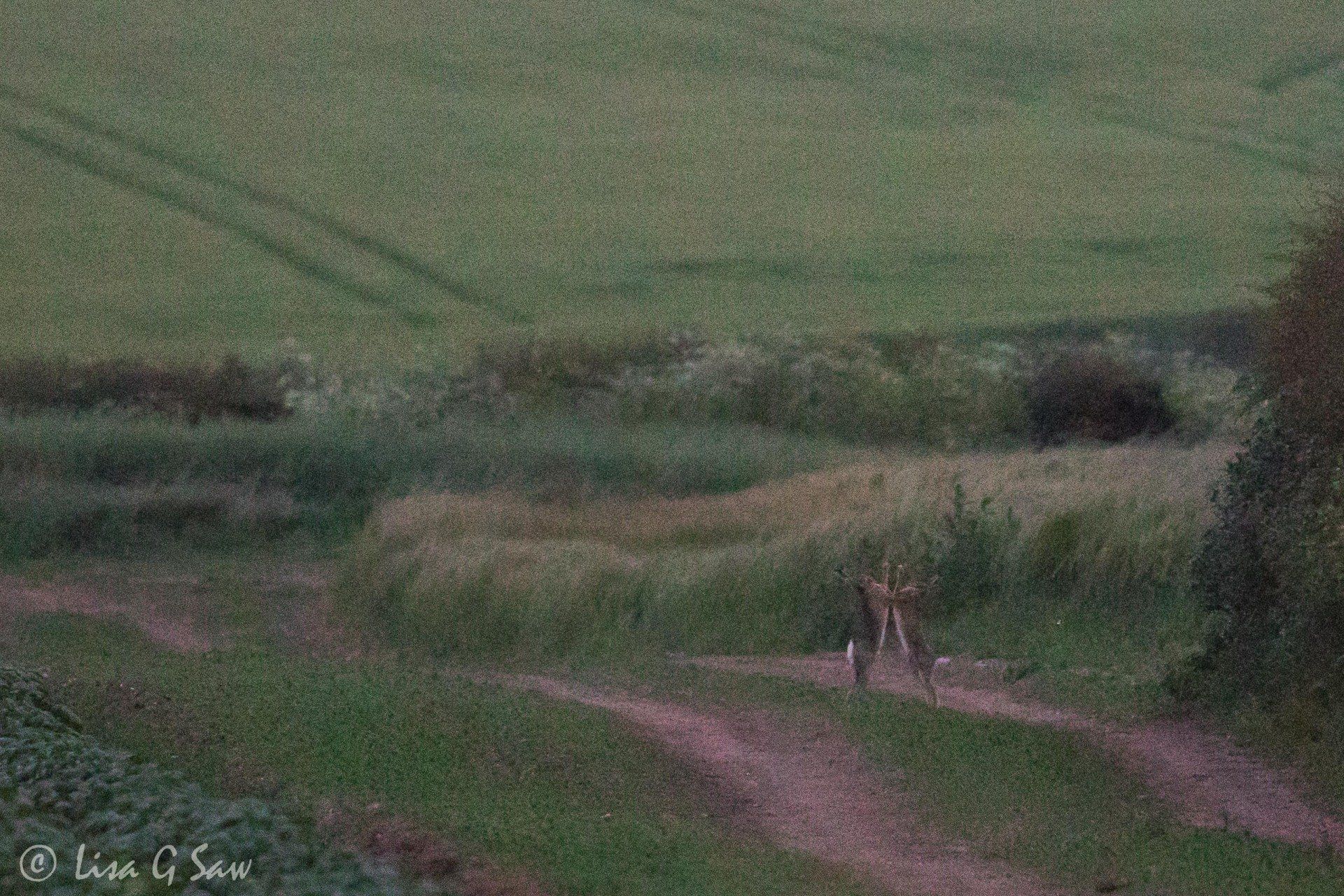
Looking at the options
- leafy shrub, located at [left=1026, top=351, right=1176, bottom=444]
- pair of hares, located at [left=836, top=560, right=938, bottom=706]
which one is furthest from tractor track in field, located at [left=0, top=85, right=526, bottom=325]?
pair of hares, located at [left=836, top=560, right=938, bottom=706]

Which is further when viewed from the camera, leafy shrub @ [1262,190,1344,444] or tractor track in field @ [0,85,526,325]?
tractor track in field @ [0,85,526,325]

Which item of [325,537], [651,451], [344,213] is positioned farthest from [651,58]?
[325,537]

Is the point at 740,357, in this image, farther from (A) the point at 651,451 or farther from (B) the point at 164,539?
(B) the point at 164,539

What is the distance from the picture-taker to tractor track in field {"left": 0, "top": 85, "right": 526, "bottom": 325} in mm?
26891

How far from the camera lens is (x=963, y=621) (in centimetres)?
1506

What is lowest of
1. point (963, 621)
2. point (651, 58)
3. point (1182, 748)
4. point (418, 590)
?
point (418, 590)

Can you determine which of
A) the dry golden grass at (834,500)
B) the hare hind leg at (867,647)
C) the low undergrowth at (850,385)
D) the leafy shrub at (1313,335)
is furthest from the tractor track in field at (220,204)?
the leafy shrub at (1313,335)

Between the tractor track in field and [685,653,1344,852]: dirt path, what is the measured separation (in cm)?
1541

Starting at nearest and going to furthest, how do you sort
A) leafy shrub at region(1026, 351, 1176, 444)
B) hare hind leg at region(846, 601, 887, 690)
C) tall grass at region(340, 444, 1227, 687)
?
1. hare hind leg at region(846, 601, 887, 690)
2. tall grass at region(340, 444, 1227, 687)
3. leafy shrub at region(1026, 351, 1176, 444)

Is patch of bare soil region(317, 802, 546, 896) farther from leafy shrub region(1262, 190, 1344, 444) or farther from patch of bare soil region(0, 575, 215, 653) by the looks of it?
patch of bare soil region(0, 575, 215, 653)

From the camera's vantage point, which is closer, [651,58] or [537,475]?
[537,475]

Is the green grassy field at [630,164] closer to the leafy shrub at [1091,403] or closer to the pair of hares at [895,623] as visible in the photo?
the leafy shrub at [1091,403]

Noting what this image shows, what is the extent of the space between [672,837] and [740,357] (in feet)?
62.8

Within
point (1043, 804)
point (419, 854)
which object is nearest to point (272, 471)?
point (1043, 804)
